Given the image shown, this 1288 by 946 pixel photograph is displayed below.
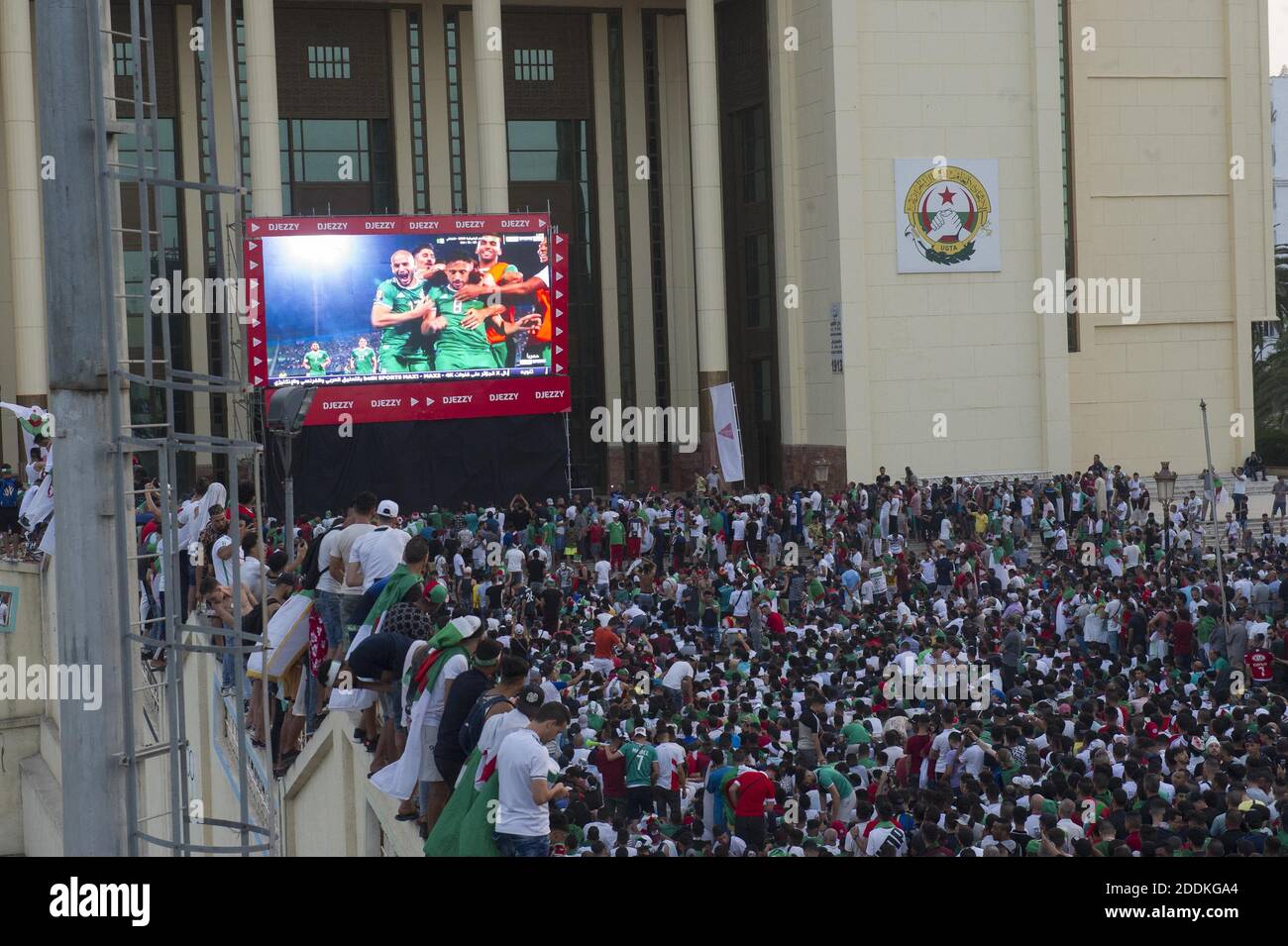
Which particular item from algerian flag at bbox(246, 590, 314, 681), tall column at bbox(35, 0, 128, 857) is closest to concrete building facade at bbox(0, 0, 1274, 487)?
algerian flag at bbox(246, 590, 314, 681)

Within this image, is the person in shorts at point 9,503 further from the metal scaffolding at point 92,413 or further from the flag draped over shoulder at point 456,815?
the metal scaffolding at point 92,413

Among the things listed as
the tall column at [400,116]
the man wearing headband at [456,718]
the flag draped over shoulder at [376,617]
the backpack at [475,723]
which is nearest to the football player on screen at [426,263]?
the tall column at [400,116]

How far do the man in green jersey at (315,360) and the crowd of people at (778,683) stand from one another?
216 inches

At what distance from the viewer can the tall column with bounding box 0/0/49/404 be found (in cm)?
3662

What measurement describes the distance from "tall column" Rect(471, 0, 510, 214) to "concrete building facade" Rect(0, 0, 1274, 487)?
74mm

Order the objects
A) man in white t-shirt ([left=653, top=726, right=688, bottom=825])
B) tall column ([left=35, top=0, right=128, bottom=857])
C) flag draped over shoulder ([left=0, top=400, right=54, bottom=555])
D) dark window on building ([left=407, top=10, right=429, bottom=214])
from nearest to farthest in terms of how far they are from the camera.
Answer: tall column ([left=35, top=0, right=128, bottom=857])
man in white t-shirt ([left=653, top=726, right=688, bottom=825])
flag draped over shoulder ([left=0, top=400, right=54, bottom=555])
dark window on building ([left=407, top=10, right=429, bottom=214])

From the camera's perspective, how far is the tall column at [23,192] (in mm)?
36625

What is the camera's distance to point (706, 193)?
39938 mm

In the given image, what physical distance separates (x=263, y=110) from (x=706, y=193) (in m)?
11.0

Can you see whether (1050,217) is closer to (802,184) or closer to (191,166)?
(802,184)

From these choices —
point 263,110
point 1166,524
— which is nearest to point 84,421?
point 1166,524

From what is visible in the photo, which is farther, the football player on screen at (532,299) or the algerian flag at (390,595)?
the football player on screen at (532,299)

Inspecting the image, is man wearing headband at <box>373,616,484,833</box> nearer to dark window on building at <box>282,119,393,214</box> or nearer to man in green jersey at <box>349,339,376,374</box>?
man in green jersey at <box>349,339,376,374</box>

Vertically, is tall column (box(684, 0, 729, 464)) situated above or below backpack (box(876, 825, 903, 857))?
above
